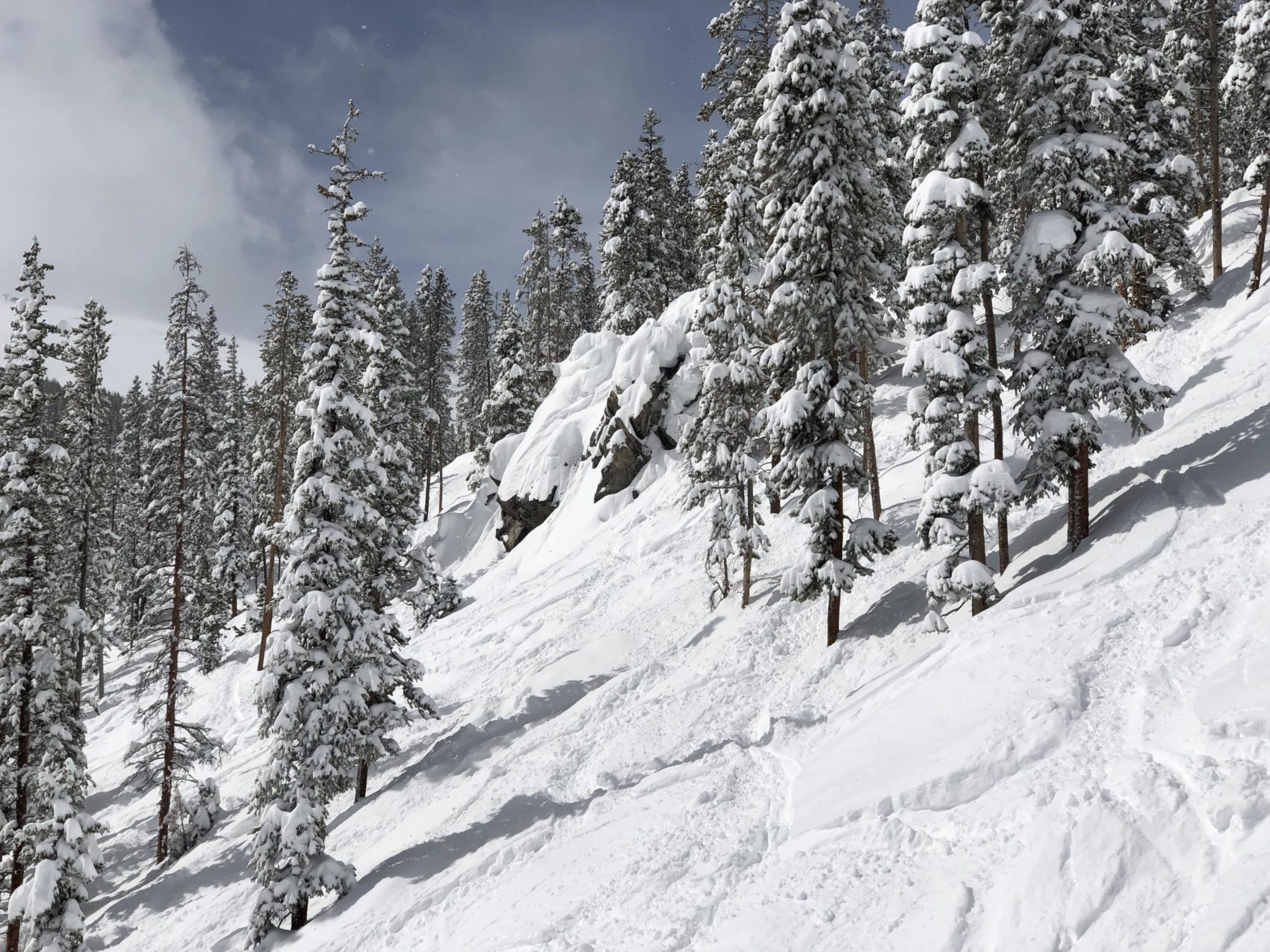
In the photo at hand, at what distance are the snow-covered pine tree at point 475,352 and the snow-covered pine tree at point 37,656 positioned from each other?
48.2m

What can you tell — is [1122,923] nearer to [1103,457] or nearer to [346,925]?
[346,925]

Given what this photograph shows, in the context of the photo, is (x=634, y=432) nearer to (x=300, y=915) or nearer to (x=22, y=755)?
(x=300, y=915)

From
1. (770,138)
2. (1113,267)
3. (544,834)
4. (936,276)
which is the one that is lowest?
(544,834)

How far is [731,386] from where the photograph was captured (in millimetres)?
24500

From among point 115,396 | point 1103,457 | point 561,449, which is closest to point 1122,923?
point 1103,457

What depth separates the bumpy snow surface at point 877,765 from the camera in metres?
9.24

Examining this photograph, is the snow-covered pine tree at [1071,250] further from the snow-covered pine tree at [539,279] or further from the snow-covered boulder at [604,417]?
the snow-covered pine tree at [539,279]

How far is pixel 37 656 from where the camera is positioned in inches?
786

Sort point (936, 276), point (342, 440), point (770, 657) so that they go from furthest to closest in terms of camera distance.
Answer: point (770, 657)
point (342, 440)
point (936, 276)

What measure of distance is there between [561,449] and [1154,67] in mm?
32307

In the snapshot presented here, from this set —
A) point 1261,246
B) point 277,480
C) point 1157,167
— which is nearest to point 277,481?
point 277,480

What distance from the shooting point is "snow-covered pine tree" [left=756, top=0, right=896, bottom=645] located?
1844 centimetres

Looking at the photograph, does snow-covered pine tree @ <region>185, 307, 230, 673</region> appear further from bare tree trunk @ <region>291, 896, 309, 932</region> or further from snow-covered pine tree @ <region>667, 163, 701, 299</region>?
snow-covered pine tree @ <region>667, 163, 701, 299</region>

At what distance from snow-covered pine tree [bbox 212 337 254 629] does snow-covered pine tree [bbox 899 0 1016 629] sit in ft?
160
